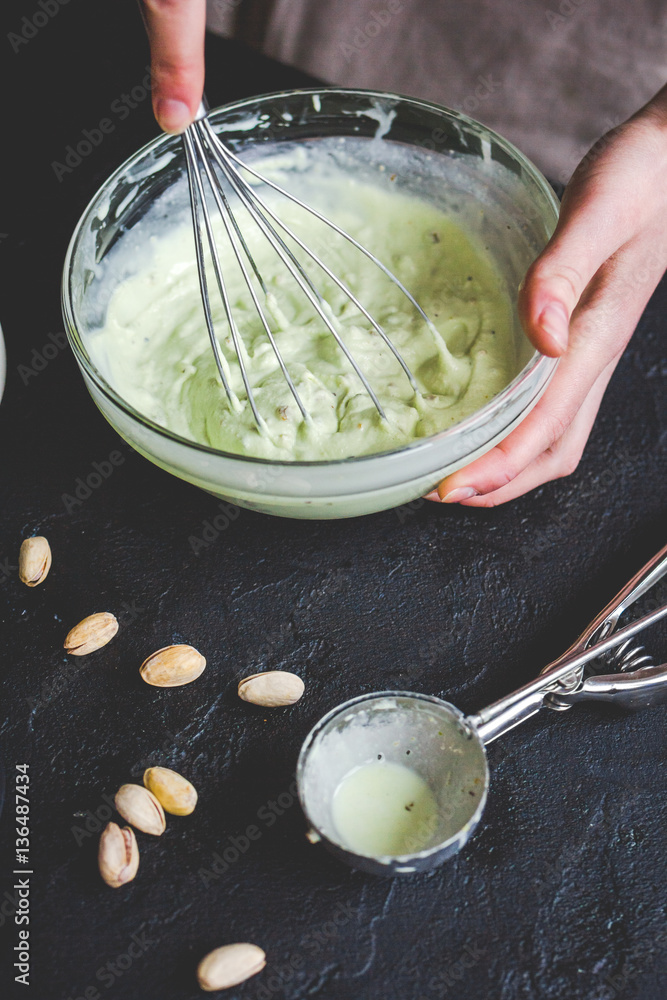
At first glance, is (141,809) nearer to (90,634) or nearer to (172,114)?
(90,634)

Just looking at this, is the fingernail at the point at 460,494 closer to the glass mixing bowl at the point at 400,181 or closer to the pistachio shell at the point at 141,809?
the glass mixing bowl at the point at 400,181

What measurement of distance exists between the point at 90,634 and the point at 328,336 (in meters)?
0.45

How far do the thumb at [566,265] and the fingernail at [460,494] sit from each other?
0.17m

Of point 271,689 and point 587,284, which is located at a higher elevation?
point 587,284

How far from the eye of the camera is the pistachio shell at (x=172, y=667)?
99cm

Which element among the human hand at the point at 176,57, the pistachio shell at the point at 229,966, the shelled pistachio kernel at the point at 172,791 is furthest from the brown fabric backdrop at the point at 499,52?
the pistachio shell at the point at 229,966

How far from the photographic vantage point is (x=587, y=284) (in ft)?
3.34

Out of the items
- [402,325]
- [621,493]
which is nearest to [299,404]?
[402,325]

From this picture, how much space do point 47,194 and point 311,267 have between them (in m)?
0.54

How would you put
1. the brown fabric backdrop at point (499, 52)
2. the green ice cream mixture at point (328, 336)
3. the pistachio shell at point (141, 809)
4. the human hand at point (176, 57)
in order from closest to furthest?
1. the human hand at point (176, 57)
2. the pistachio shell at point (141, 809)
3. the green ice cream mixture at point (328, 336)
4. the brown fabric backdrop at point (499, 52)


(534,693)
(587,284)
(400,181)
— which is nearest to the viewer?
(534,693)

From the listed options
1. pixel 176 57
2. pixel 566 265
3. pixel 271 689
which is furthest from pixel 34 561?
pixel 566 265

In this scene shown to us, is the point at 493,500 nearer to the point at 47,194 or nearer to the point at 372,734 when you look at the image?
the point at 372,734

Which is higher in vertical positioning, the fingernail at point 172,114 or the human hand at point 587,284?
the fingernail at point 172,114
